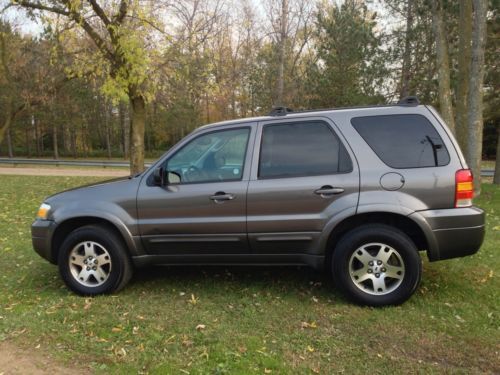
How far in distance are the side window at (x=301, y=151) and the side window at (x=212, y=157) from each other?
24cm

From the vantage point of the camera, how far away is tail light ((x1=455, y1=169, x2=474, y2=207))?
13.1 ft

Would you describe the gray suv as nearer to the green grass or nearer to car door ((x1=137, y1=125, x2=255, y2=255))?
car door ((x1=137, y1=125, x2=255, y2=255))

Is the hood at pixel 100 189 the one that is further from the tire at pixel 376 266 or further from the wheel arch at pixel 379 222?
the tire at pixel 376 266

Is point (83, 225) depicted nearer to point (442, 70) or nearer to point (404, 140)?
point (404, 140)

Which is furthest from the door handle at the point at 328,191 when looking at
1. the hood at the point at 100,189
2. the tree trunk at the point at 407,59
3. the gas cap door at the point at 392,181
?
the tree trunk at the point at 407,59

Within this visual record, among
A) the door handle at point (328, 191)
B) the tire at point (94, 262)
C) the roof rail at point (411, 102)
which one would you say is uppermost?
the roof rail at point (411, 102)

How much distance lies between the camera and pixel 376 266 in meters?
4.14

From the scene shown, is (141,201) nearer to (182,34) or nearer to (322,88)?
(182,34)

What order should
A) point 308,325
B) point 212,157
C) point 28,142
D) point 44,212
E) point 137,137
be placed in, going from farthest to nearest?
point 28,142, point 137,137, point 44,212, point 212,157, point 308,325

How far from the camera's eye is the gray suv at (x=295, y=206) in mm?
4059

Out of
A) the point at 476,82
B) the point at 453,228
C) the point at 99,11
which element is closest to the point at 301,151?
the point at 453,228

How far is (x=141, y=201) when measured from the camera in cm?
449

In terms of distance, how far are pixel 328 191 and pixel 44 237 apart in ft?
9.76

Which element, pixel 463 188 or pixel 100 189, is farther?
pixel 100 189
